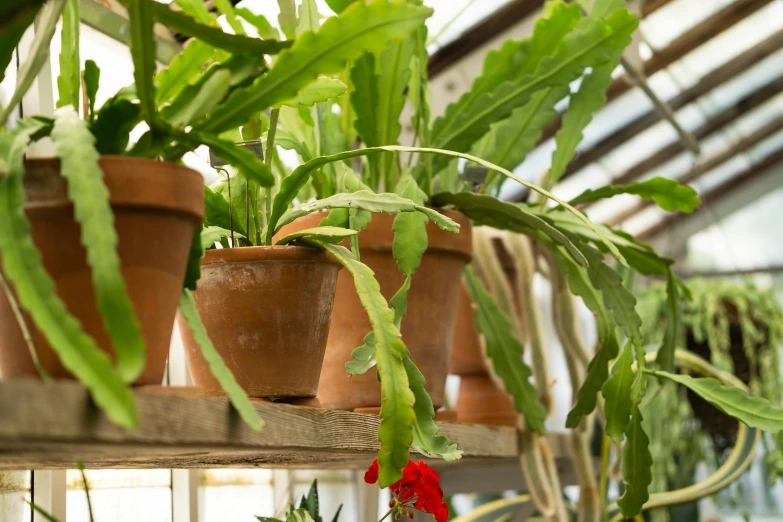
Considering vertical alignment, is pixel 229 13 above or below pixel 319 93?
above

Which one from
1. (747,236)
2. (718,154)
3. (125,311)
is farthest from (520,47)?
(747,236)

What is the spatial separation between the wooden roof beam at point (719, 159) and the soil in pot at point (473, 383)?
4032mm

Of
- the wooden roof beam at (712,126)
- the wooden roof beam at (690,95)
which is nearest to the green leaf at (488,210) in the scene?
the wooden roof beam at (690,95)

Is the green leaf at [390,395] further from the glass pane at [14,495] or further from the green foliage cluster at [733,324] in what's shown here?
the green foliage cluster at [733,324]

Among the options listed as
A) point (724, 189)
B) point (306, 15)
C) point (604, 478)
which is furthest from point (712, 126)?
point (306, 15)

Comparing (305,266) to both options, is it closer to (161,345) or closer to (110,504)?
(161,345)

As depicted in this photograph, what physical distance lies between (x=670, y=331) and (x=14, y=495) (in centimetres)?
94

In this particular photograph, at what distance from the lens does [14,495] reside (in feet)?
3.60

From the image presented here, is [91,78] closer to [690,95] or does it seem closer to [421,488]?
[421,488]

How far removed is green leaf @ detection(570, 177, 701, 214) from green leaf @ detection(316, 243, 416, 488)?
500 millimetres

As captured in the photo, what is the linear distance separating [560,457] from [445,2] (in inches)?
51.1

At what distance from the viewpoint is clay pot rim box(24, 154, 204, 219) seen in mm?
Result: 595

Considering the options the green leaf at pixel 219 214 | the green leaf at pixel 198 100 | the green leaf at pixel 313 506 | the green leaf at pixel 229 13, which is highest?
the green leaf at pixel 229 13

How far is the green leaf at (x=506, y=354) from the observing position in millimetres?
1317
